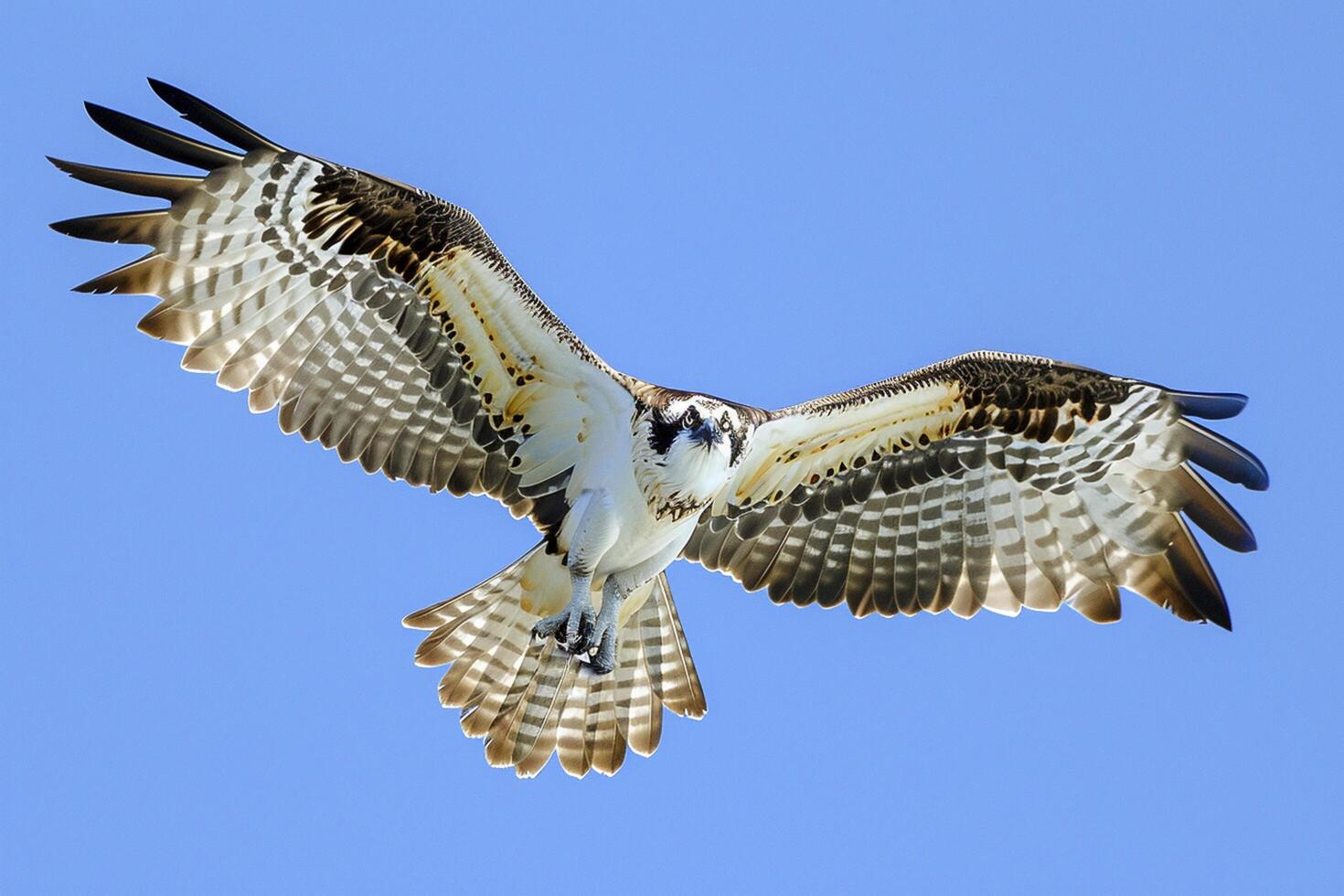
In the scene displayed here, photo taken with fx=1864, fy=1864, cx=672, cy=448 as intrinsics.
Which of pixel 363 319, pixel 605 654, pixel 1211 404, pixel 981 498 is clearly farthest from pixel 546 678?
pixel 1211 404

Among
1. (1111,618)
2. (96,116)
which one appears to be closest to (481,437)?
(96,116)

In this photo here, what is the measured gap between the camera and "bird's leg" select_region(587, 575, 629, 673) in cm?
1076

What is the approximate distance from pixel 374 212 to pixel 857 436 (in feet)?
10.4

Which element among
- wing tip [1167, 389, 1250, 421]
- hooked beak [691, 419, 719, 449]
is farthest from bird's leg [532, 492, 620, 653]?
wing tip [1167, 389, 1250, 421]

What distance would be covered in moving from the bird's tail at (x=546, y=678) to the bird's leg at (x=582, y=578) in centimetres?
42

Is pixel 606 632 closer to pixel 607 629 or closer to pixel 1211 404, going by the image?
pixel 607 629

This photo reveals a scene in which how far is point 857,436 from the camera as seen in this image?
11258 mm

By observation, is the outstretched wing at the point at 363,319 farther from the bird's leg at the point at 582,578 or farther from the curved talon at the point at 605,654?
the curved talon at the point at 605,654

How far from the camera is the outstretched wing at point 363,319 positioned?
Answer: 10.1 m

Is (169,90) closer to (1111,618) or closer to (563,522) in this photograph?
(563,522)

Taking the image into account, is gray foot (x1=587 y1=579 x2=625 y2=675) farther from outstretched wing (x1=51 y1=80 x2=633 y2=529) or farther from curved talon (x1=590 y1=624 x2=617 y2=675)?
outstretched wing (x1=51 y1=80 x2=633 y2=529)

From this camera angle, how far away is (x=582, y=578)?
10703 millimetres

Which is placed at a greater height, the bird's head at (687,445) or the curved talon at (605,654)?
the bird's head at (687,445)

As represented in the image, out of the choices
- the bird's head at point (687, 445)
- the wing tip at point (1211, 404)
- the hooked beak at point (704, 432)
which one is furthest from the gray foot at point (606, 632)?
the wing tip at point (1211, 404)
